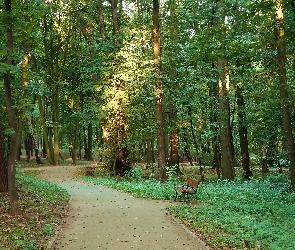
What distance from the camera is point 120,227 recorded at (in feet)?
28.2

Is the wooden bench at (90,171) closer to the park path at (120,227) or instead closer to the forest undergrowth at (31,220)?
the park path at (120,227)

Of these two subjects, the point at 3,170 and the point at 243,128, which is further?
the point at 243,128

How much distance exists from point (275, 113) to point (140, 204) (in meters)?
7.91

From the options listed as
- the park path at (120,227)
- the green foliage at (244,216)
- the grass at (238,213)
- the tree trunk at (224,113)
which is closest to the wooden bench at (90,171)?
the grass at (238,213)

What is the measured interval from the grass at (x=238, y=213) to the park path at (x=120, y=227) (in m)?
0.51

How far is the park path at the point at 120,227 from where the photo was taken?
23.7 ft

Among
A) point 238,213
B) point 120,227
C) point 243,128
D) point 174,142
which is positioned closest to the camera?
point 120,227

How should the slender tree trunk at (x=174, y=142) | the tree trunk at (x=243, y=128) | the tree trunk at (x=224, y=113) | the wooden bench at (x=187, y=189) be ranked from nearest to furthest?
the wooden bench at (x=187, y=189) < the tree trunk at (x=224, y=113) < the tree trunk at (x=243, y=128) < the slender tree trunk at (x=174, y=142)

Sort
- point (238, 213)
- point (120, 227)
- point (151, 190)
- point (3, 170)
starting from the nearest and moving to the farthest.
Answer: point (120, 227), point (238, 213), point (3, 170), point (151, 190)

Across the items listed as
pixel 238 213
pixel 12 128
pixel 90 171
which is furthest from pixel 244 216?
pixel 90 171

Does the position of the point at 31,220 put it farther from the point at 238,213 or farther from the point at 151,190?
the point at 151,190

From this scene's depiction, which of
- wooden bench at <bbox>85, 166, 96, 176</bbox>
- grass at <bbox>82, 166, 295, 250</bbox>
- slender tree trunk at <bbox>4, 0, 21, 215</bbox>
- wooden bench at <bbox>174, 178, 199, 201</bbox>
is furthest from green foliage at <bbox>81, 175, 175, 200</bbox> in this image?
slender tree trunk at <bbox>4, 0, 21, 215</bbox>

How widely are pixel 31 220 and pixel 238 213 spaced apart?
234 inches

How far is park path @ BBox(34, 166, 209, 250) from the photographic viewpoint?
7.23 metres
